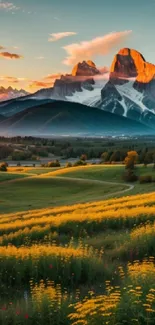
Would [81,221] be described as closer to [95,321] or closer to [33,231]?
[33,231]

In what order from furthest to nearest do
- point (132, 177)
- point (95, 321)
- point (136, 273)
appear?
1. point (132, 177)
2. point (136, 273)
3. point (95, 321)

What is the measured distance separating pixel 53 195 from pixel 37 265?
174 feet

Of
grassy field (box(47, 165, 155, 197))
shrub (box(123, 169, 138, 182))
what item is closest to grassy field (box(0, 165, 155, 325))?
shrub (box(123, 169, 138, 182))

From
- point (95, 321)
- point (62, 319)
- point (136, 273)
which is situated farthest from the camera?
point (136, 273)

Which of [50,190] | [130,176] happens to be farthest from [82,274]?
[130,176]

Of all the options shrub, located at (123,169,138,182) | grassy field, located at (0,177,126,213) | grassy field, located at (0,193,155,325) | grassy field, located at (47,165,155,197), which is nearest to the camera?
grassy field, located at (0,193,155,325)

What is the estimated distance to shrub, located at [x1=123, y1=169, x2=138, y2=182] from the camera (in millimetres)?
77875

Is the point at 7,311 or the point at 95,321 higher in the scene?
the point at 95,321

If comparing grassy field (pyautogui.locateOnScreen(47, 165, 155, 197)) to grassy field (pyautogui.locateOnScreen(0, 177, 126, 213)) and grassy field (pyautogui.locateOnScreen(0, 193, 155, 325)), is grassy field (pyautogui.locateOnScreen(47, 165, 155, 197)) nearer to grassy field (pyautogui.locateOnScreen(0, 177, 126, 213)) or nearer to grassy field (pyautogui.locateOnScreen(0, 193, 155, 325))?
grassy field (pyautogui.locateOnScreen(0, 177, 126, 213))

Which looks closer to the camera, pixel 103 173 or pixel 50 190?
pixel 50 190

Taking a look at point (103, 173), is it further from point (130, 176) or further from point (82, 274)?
point (82, 274)

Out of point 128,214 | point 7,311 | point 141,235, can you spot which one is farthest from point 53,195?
point 7,311

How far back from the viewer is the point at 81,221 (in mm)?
20531

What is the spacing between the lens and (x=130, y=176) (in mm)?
78750
